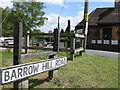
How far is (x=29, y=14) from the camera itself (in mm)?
28859

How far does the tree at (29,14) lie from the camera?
91.4 ft

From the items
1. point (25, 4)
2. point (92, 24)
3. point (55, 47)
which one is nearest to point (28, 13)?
point (25, 4)

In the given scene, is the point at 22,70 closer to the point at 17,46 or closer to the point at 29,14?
the point at 17,46

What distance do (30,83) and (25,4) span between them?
26.3m

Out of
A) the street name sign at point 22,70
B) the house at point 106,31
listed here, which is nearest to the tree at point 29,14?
the house at point 106,31

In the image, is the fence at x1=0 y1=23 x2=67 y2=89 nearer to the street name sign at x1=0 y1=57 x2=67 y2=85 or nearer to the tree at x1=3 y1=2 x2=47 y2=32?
the street name sign at x1=0 y1=57 x2=67 y2=85

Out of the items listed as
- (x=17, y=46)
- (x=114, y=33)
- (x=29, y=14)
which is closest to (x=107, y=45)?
(x=114, y=33)

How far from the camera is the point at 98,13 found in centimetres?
2850

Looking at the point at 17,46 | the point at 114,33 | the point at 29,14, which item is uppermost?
the point at 29,14

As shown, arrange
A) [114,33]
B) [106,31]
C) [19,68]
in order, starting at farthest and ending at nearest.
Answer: [106,31]
[114,33]
[19,68]

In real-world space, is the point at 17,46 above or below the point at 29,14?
below

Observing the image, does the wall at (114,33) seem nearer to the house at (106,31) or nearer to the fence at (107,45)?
the house at (106,31)

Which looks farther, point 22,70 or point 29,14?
point 29,14

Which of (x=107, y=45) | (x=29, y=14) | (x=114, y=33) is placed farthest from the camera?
(x=29, y=14)
